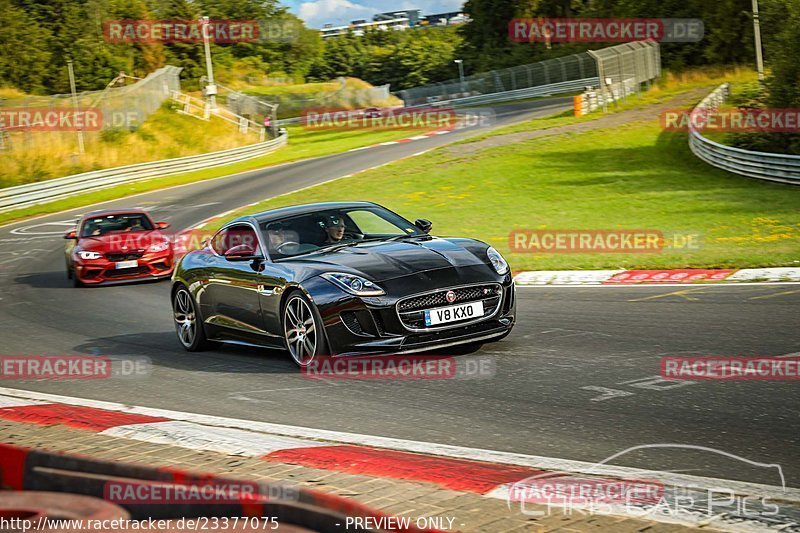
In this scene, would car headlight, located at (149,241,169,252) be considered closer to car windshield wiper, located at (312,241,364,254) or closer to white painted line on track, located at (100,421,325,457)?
car windshield wiper, located at (312,241,364,254)

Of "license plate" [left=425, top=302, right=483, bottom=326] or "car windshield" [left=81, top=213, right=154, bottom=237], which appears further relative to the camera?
"car windshield" [left=81, top=213, right=154, bottom=237]

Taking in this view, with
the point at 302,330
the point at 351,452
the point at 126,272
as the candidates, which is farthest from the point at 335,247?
the point at 126,272

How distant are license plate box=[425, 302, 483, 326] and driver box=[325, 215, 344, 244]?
1.69m

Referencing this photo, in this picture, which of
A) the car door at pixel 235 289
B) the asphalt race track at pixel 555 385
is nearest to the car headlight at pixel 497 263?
the asphalt race track at pixel 555 385

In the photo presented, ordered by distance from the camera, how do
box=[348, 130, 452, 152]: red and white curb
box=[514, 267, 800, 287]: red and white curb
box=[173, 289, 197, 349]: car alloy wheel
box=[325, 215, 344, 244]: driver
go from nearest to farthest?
box=[325, 215, 344, 244]: driver
box=[173, 289, 197, 349]: car alloy wheel
box=[514, 267, 800, 287]: red and white curb
box=[348, 130, 452, 152]: red and white curb

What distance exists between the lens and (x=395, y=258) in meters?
8.95

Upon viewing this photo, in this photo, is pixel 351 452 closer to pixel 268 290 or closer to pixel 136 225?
pixel 268 290

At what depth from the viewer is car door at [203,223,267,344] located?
9.71 metres

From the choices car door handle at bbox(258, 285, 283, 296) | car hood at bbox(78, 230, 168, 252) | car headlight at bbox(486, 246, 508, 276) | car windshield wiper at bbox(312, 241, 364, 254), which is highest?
car windshield wiper at bbox(312, 241, 364, 254)

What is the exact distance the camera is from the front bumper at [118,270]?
1795 centimetres

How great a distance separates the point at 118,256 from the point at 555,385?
12283 millimetres

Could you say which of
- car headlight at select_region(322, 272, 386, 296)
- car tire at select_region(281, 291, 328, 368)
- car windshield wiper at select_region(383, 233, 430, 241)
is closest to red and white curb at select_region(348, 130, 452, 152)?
car windshield wiper at select_region(383, 233, 430, 241)

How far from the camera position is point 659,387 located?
7145 millimetres

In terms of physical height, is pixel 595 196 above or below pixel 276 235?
below
